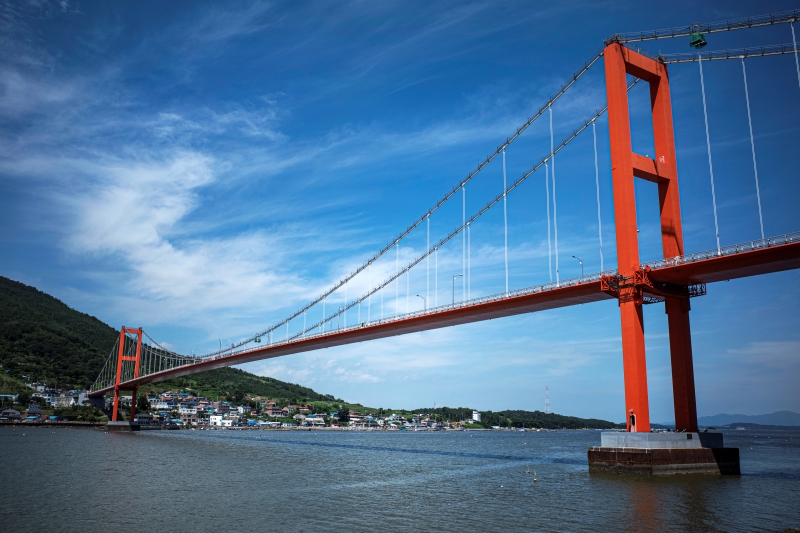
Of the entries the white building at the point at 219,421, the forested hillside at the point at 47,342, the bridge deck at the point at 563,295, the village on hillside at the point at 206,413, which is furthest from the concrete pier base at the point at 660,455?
the forested hillside at the point at 47,342

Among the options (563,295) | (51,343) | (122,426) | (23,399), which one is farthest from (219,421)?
(563,295)

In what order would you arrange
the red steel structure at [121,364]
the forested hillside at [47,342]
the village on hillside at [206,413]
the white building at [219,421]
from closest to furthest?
1. the red steel structure at [121,364]
2. the village on hillside at [206,413]
3. the white building at [219,421]
4. the forested hillside at [47,342]

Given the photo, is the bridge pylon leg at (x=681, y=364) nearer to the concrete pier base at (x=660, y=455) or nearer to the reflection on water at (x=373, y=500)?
the concrete pier base at (x=660, y=455)

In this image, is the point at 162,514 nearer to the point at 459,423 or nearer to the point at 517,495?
the point at 517,495

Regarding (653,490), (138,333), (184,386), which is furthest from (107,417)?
(653,490)

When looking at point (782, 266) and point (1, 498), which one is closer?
point (1, 498)

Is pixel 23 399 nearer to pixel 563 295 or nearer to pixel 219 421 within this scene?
pixel 219 421
